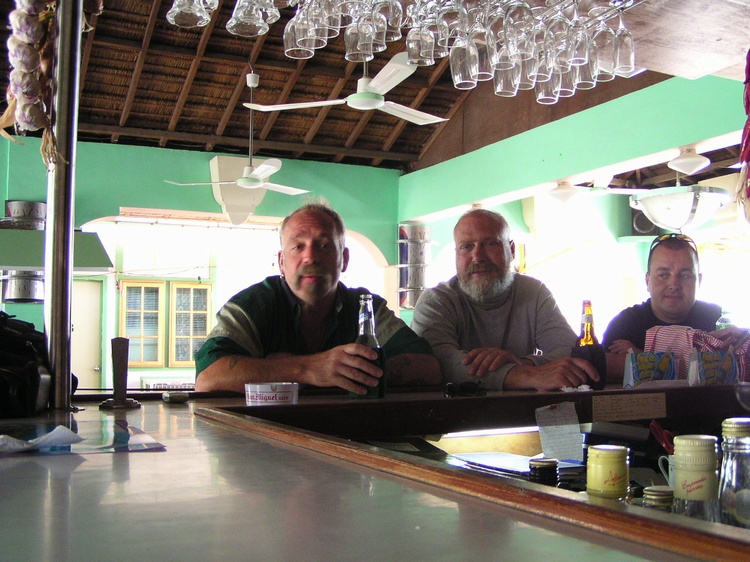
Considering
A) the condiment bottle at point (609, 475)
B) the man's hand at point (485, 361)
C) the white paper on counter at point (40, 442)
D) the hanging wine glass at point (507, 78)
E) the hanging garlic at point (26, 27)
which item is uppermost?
the hanging wine glass at point (507, 78)

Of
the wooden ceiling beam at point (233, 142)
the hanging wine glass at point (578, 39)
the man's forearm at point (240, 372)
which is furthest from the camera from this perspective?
the wooden ceiling beam at point (233, 142)

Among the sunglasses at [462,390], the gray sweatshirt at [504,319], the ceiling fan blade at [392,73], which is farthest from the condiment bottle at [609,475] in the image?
the ceiling fan blade at [392,73]

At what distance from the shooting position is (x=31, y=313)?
7645 millimetres

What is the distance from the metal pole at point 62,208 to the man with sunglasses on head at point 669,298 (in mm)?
2059

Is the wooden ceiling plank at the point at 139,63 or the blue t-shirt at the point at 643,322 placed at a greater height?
the wooden ceiling plank at the point at 139,63

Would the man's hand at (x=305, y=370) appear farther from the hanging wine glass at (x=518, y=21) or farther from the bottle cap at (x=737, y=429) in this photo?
the hanging wine glass at (x=518, y=21)

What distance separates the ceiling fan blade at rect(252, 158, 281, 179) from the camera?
638cm

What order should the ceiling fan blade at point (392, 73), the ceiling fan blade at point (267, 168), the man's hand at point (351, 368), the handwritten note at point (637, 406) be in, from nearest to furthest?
the man's hand at point (351, 368) < the handwritten note at point (637, 406) < the ceiling fan blade at point (392, 73) < the ceiling fan blade at point (267, 168)

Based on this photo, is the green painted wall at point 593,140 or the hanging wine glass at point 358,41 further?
the green painted wall at point 593,140

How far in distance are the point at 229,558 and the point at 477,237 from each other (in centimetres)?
258

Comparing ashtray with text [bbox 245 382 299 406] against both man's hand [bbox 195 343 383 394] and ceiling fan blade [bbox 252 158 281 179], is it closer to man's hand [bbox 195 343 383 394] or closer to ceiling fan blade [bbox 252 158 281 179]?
man's hand [bbox 195 343 383 394]

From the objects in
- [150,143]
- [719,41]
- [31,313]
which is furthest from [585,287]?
[719,41]

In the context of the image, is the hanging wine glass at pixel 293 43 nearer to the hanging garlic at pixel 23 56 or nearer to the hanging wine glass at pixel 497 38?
the hanging wine glass at pixel 497 38

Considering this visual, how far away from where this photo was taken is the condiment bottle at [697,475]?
0.89 m
